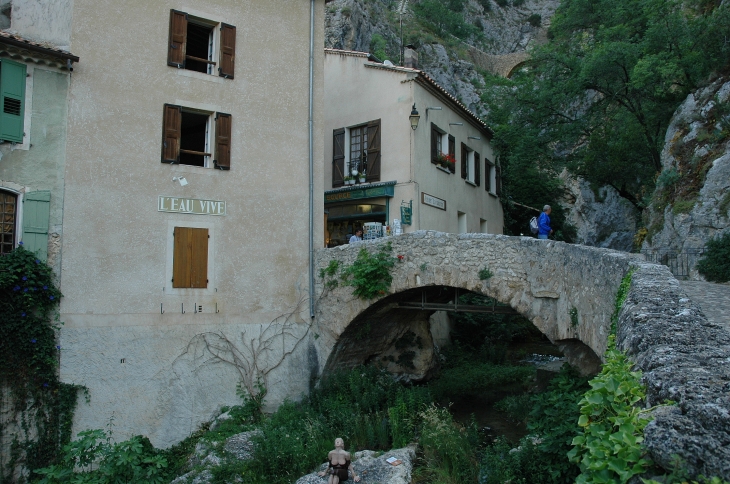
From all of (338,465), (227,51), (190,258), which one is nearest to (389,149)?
(227,51)

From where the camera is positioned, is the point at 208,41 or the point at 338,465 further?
the point at 208,41

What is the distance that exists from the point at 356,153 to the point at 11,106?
9.17 m

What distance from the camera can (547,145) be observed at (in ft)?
65.9

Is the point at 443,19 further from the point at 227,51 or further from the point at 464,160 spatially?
the point at 227,51

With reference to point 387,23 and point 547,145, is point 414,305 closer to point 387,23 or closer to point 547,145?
point 547,145

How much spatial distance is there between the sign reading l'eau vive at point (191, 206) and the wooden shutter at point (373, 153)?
516cm

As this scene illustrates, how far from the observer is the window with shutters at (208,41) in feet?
41.5

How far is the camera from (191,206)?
12.6 m

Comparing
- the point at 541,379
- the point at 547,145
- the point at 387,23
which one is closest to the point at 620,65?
A: the point at 547,145

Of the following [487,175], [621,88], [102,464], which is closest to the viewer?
[102,464]

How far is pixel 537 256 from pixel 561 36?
78.1 feet

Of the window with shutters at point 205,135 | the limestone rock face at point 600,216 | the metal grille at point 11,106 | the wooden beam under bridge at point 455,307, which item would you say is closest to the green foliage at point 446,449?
the wooden beam under bridge at point 455,307

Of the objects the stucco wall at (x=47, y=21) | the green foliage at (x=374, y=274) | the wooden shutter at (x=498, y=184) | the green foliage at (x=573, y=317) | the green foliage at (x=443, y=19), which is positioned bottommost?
the green foliage at (x=573, y=317)

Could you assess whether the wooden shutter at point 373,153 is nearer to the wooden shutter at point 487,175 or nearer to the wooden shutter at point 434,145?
the wooden shutter at point 434,145
